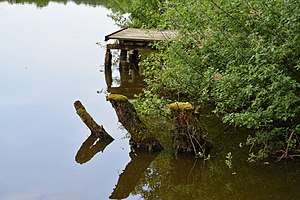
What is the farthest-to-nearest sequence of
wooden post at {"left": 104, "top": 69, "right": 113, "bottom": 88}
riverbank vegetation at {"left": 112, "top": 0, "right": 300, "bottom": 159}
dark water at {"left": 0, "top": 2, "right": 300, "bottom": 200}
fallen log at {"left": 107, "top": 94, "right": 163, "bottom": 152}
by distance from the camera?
wooden post at {"left": 104, "top": 69, "right": 113, "bottom": 88}
fallen log at {"left": 107, "top": 94, "right": 163, "bottom": 152}
dark water at {"left": 0, "top": 2, "right": 300, "bottom": 200}
riverbank vegetation at {"left": 112, "top": 0, "right": 300, "bottom": 159}

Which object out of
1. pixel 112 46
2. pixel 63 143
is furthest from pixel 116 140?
pixel 112 46

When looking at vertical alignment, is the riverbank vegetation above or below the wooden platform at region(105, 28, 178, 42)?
above

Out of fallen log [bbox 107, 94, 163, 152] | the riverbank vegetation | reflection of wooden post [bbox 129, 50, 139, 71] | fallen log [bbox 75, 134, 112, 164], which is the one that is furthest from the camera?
reflection of wooden post [bbox 129, 50, 139, 71]

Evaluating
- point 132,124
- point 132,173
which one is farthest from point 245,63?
point 132,173

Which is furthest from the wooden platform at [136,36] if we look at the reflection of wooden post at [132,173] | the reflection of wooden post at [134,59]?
the reflection of wooden post at [132,173]

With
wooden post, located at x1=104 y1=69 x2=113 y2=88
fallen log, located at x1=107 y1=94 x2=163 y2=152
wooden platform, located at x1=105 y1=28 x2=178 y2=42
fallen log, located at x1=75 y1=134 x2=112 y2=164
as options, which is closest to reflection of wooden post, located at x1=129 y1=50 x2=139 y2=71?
wooden post, located at x1=104 y1=69 x2=113 y2=88

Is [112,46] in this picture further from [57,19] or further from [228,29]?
[57,19]

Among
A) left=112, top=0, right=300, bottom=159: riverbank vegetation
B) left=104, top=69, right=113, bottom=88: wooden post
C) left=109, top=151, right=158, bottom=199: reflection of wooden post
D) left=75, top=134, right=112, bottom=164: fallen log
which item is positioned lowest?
left=104, top=69, right=113, bottom=88: wooden post

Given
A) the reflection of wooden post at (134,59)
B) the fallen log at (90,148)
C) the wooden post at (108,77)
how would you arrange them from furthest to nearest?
1. the reflection of wooden post at (134,59)
2. the wooden post at (108,77)
3. the fallen log at (90,148)

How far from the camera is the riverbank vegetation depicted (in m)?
6.01

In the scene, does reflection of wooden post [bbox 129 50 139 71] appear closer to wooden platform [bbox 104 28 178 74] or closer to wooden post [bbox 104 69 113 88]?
wooden platform [bbox 104 28 178 74]

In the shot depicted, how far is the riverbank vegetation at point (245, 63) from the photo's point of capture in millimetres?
6012

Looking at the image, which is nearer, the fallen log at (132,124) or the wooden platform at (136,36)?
the fallen log at (132,124)

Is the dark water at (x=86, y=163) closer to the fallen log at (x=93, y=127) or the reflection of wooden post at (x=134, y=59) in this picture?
the fallen log at (x=93, y=127)
